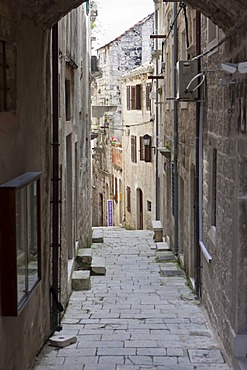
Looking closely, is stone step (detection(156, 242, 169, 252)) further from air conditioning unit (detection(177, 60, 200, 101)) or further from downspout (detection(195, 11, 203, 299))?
air conditioning unit (detection(177, 60, 200, 101))

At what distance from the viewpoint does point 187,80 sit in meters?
11.0

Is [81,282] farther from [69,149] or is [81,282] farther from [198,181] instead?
[198,181]

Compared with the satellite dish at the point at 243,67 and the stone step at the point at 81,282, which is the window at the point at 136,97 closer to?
the stone step at the point at 81,282

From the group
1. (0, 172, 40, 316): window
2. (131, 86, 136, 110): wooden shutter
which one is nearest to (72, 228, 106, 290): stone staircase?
(0, 172, 40, 316): window

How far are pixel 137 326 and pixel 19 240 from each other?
13.2 feet

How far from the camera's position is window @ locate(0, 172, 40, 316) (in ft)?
18.0

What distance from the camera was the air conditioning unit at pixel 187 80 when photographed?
10.7m

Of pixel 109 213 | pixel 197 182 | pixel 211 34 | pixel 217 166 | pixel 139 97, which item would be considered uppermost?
pixel 211 34

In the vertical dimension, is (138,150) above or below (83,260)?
above

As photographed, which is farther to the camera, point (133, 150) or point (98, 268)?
point (133, 150)

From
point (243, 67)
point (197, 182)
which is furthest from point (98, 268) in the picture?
point (243, 67)

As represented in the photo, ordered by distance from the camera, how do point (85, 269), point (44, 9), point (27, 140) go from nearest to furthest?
1. point (27, 140)
2. point (44, 9)
3. point (85, 269)

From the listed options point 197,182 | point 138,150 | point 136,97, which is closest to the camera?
point 197,182

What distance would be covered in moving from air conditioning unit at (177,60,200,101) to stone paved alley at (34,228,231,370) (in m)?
3.28
